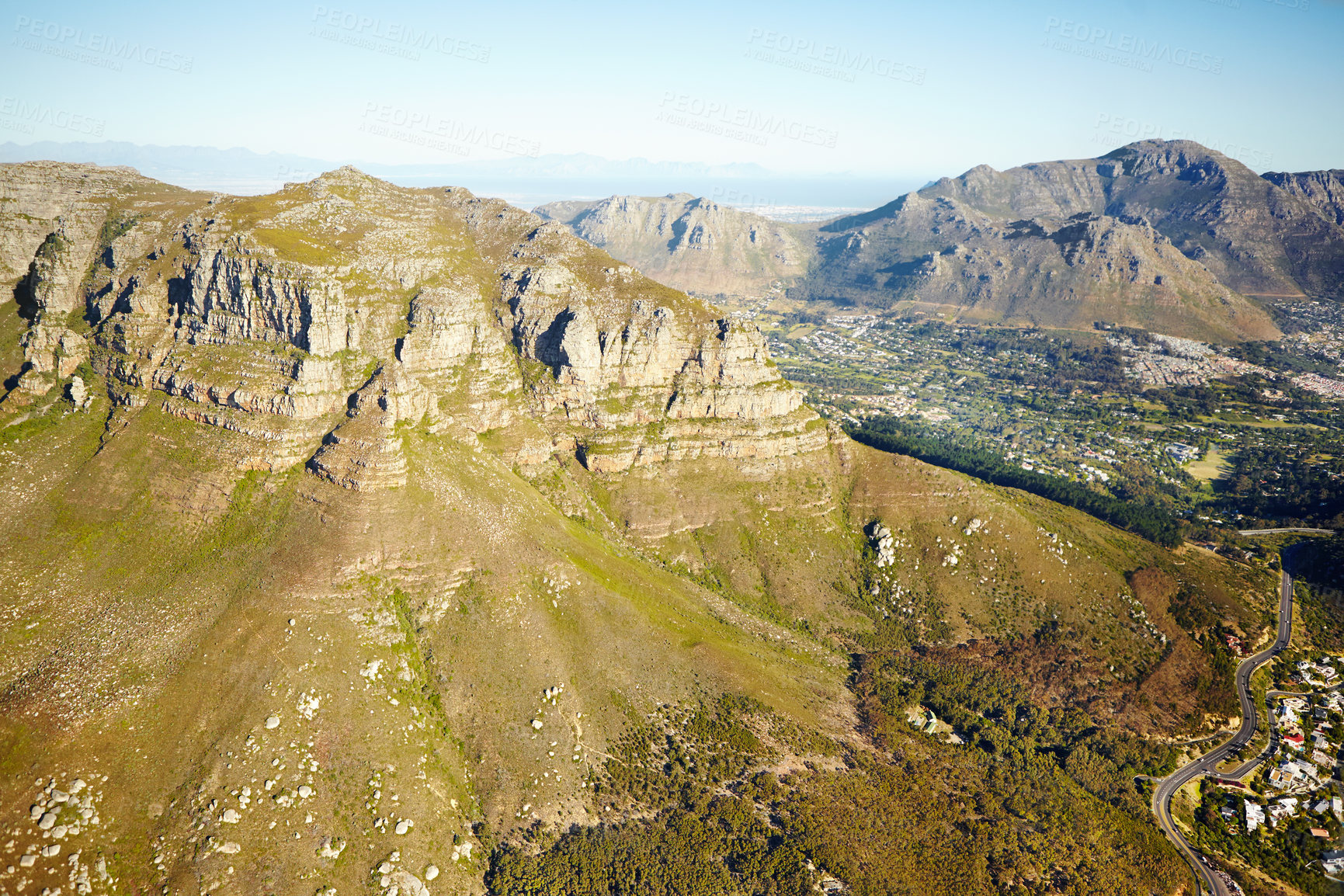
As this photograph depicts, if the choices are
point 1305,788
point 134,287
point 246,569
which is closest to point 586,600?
point 246,569

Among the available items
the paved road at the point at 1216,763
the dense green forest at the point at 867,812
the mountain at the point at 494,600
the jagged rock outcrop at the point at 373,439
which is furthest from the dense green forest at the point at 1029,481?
the jagged rock outcrop at the point at 373,439

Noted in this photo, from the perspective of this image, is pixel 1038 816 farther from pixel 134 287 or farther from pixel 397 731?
pixel 134 287

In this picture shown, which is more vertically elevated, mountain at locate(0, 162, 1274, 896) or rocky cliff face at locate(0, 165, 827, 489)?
rocky cliff face at locate(0, 165, 827, 489)

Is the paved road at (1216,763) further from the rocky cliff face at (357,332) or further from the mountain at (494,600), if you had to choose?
the rocky cliff face at (357,332)

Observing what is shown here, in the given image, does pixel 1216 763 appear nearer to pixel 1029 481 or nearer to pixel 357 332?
pixel 1029 481

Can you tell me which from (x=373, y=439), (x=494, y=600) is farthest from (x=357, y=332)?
(x=494, y=600)

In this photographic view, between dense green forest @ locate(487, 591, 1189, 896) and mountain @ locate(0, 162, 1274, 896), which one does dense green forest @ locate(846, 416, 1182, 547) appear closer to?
mountain @ locate(0, 162, 1274, 896)

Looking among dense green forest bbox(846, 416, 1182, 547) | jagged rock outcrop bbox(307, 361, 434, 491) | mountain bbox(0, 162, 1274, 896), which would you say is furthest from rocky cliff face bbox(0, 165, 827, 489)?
dense green forest bbox(846, 416, 1182, 547)
